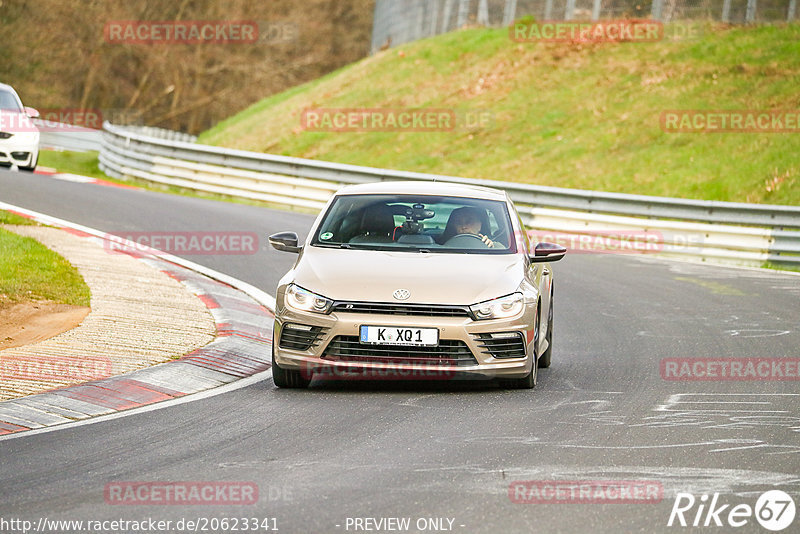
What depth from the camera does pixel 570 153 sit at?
28766mm

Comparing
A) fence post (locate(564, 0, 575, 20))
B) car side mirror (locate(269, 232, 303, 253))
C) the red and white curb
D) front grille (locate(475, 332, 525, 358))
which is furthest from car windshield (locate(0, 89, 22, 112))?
front grille (locate(475, 332, 525, 358))

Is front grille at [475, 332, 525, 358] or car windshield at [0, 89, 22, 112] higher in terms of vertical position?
car windshield at [0, 89, 22, 112]

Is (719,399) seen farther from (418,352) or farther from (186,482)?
(186,482)

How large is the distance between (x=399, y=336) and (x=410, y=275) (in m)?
0.54

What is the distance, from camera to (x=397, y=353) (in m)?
8.71

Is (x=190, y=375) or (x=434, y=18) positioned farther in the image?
(x=434, y=18)

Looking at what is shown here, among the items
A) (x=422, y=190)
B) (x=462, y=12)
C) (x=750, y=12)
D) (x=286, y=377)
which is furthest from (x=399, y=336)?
(x=462, y=12)

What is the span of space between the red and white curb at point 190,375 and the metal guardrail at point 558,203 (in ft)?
15.5

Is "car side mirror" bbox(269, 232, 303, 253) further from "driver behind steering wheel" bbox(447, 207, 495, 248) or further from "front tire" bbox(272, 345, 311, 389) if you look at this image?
"driver behind steering wheel" bbox(447, 207, 495, 248)

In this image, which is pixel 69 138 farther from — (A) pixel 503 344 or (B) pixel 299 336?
(A) pixel 503 344

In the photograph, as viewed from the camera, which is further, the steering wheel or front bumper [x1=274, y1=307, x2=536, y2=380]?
the steering wheel

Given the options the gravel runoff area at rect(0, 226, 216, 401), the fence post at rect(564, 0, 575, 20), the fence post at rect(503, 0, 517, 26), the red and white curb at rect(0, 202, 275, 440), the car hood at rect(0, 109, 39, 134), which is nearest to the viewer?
the red and white curb at rect(0, 202, 275, 440)

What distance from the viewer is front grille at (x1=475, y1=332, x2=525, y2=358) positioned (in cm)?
880

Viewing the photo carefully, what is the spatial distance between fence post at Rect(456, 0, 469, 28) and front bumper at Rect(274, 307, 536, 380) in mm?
31727
